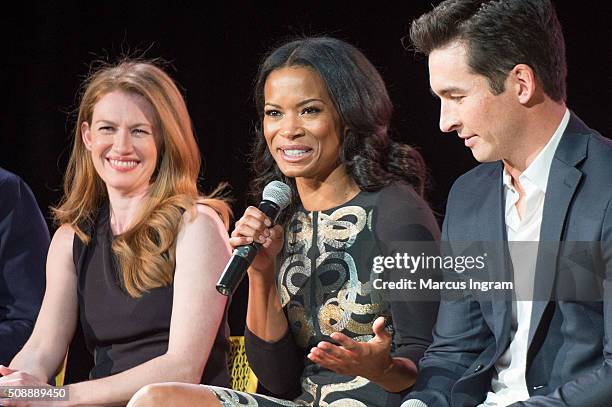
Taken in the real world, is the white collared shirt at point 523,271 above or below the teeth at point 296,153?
below

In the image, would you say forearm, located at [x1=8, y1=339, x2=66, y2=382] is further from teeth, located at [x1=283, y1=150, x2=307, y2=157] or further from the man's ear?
the man's ear

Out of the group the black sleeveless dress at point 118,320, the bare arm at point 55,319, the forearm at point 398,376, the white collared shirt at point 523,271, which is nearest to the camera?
the white collared shirt at point 523,271

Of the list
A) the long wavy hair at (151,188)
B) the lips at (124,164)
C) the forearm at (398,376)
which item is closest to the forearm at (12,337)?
the long wavy hair at (151,188)

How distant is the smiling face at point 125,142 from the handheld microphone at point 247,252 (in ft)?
1.98

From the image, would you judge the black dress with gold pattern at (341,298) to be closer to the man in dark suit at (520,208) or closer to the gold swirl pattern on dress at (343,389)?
the gold swirl pattern on dress at (343,389)

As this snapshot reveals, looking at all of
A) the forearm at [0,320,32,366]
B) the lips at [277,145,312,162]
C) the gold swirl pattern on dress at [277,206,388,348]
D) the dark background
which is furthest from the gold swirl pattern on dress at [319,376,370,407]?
the forearm at [0,320,32,366]

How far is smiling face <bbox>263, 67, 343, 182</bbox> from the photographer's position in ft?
8.75

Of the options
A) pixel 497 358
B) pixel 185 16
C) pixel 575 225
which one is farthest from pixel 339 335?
pixel 185 16

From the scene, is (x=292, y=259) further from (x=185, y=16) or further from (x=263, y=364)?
(x=185, y=16)

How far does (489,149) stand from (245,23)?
4.95 ft

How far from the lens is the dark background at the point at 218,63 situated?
9.75 ft

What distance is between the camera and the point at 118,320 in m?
2.82

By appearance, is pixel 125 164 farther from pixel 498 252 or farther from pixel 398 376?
pixel 498 252

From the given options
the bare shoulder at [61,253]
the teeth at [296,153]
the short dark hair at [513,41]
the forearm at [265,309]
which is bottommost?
the forearm at [265,309]
